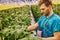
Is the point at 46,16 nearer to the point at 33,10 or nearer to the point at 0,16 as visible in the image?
the point at 33,10

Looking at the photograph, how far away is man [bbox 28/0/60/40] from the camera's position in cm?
219

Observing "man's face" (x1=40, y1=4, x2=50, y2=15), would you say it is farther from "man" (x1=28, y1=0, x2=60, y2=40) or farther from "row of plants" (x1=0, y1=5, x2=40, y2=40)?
"row of plants" (x1=0, y1=5, x2=40, y2=40)

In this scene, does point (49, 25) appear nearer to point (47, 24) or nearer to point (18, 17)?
point (47, 24)

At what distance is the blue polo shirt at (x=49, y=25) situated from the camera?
219 cm

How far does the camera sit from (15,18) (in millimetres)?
2291

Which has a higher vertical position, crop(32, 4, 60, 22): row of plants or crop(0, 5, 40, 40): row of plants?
crop(32, 4, 60, 22): row of plants

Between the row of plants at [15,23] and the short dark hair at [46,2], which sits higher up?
the short dark hair at [46,2]

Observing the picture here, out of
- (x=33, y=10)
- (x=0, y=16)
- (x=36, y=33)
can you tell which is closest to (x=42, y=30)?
(x=36, y=33)

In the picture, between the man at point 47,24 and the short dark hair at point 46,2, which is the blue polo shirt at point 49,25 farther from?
the short dark hair at point 46,2

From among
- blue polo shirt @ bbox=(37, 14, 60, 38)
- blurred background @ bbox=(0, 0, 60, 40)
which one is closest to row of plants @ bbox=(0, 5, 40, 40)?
blurred background @ bbox=(0, 0, 60, 40)

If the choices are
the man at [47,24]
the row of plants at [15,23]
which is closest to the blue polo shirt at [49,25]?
the man at [47,24]

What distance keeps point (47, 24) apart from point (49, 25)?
22 millimetres

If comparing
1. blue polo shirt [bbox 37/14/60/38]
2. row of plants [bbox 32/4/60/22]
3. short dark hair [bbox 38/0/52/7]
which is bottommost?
blue polo shirt [bbox 37/14/60/38]

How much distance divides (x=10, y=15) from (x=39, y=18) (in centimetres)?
29
